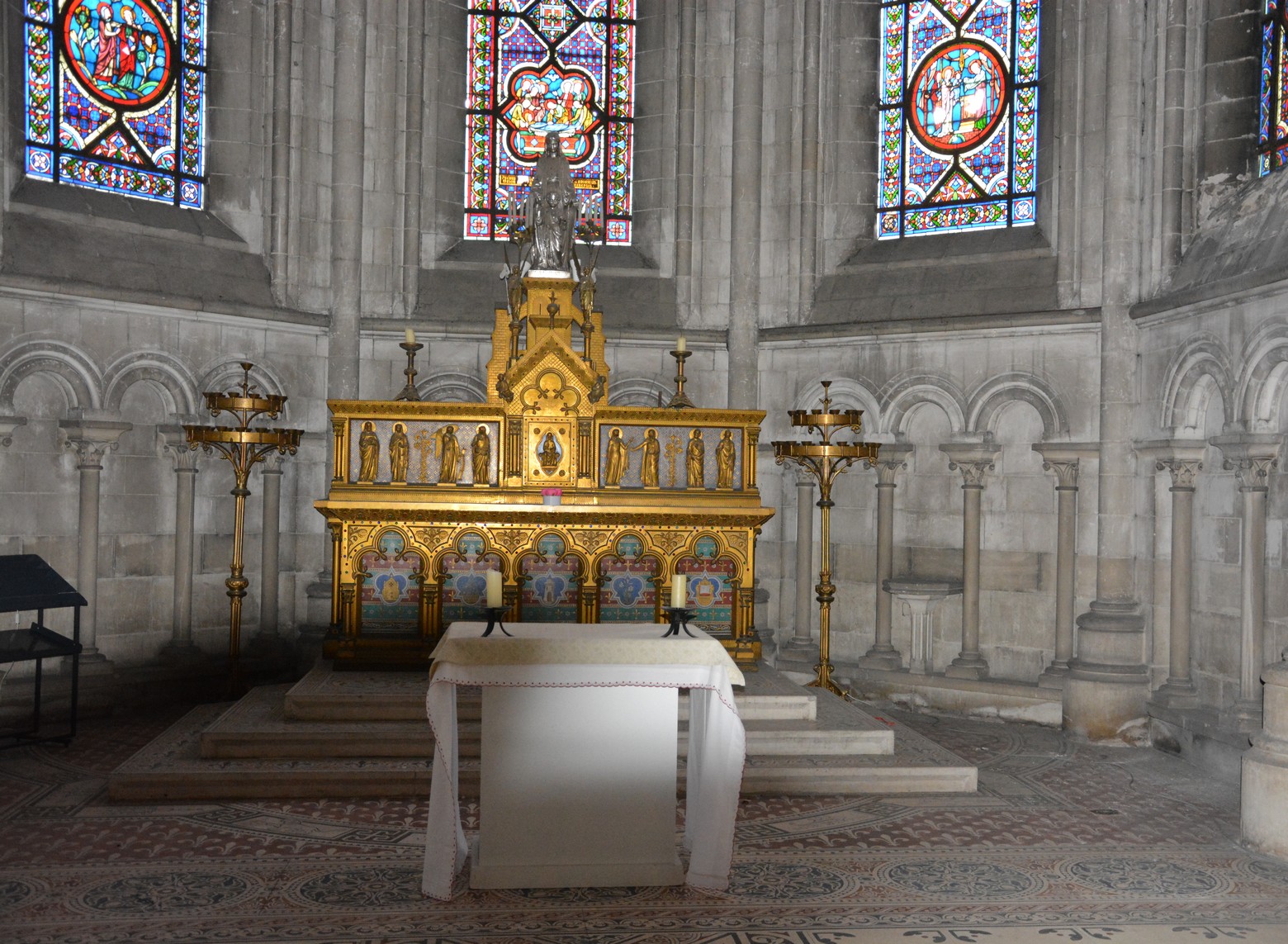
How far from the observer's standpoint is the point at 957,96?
12727 mm

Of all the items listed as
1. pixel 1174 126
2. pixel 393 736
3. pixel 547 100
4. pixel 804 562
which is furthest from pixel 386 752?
pixel 1174 126

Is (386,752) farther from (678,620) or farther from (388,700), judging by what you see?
(678,620)

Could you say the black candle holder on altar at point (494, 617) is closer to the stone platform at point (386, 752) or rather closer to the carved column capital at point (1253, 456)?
the stone platform at point (386, 752)

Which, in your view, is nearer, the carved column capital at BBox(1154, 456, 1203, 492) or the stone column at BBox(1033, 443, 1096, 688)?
the carved column capital at BBox(1154, 456, 1203, 492)

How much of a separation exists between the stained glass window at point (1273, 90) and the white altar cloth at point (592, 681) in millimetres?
7351

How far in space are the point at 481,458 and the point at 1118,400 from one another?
18.8ft

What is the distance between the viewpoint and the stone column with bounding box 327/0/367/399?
1239 centimetres

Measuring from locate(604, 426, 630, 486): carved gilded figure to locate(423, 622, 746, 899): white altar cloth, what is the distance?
4.33 metres

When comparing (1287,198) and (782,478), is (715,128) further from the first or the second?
(1287,198)

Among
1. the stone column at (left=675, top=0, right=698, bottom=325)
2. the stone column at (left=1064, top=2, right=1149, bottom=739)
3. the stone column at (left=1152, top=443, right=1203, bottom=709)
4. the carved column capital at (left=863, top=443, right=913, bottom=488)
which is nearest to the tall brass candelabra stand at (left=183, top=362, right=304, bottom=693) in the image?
the stone column at (left=675, top=0, right=698, bottom=325)

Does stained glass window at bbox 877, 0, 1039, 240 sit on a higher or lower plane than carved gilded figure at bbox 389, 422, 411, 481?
higher

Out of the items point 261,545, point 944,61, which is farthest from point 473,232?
point 944,61

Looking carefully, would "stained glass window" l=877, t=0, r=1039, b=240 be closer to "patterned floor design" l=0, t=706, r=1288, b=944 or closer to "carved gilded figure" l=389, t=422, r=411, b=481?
"carved gilded figure" l=389, t=422, r=411, b=481

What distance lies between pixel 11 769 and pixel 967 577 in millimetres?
8361
